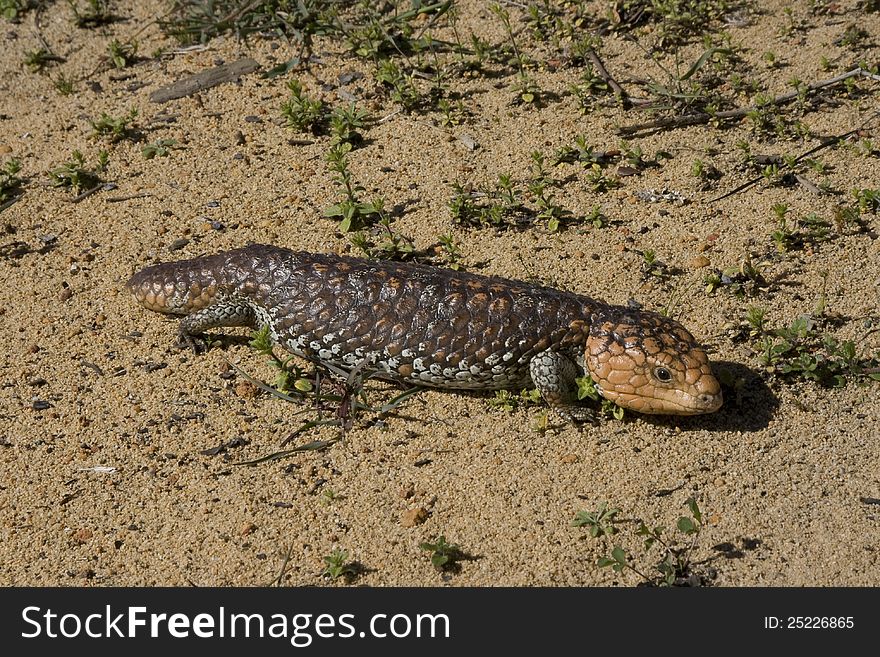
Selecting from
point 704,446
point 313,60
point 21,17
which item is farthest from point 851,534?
point 21,17

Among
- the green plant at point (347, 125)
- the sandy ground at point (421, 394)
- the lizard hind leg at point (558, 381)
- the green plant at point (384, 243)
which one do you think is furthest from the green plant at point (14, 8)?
the lizard hind leg at point (558, 381)

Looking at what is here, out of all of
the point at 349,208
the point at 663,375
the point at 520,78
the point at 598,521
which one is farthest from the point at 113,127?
the point at 598,521

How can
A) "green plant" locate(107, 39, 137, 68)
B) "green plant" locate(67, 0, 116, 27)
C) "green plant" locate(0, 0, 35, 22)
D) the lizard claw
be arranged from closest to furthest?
1. the lizard claw
2. "green plant" locate(107, 39, 137, 68)
3. "green plant" locate(67, 0, 116, 27)
4. "green plant" locate(0, 0, 35, 22)

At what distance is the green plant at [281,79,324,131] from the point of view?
845 cm

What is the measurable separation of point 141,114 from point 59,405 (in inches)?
139

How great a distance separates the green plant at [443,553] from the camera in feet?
17.4

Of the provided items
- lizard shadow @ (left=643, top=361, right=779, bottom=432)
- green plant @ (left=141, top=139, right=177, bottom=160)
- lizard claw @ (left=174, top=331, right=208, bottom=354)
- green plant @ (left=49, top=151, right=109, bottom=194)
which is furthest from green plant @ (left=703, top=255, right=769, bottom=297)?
green plant @ (left=49, top=151, right=109, bottom=194)

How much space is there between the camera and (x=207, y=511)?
5.75m

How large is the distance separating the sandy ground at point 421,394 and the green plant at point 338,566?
0.05 meters

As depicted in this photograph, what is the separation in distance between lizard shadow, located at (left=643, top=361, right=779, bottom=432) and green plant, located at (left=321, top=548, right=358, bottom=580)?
2108mm

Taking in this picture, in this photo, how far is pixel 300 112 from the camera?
8.52m

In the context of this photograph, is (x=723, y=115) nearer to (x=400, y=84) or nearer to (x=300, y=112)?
(x=400, y=84)

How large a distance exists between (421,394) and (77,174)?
384 centimetres

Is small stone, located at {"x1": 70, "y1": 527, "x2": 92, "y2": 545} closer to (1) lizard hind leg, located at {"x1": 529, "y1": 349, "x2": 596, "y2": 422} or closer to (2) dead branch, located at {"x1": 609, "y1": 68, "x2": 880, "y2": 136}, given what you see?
(1) lizard hind leg, located at {"x1": 529, "y1": 349, "x2": 596, "y2": 422}
